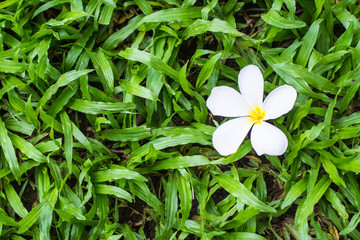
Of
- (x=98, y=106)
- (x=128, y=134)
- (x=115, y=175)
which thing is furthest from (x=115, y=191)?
(x=98, y=106)

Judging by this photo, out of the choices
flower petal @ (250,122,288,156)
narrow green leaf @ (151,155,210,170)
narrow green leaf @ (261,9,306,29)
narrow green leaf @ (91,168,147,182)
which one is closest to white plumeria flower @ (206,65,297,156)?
flower petal @ (250,122,288,156)

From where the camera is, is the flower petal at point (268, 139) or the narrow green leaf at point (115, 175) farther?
the narrow green leaf at point (115, 175)

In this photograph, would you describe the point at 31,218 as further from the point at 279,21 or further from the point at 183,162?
the point at 279,21

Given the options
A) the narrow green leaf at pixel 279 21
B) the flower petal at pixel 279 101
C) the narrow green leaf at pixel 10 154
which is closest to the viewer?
the flower petal at pixel 279 101

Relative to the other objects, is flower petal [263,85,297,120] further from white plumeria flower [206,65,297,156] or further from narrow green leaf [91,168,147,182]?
narrow green leaf [91,168,147,182]

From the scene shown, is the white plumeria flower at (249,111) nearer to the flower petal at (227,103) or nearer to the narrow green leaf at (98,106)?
the flower petal at (227,103)

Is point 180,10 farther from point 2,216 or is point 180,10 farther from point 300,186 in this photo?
point 2,216

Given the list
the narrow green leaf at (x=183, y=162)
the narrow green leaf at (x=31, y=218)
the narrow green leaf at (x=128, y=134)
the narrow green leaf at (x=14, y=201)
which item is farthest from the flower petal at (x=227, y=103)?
the narrow green leaf at (x=14, y=201)
